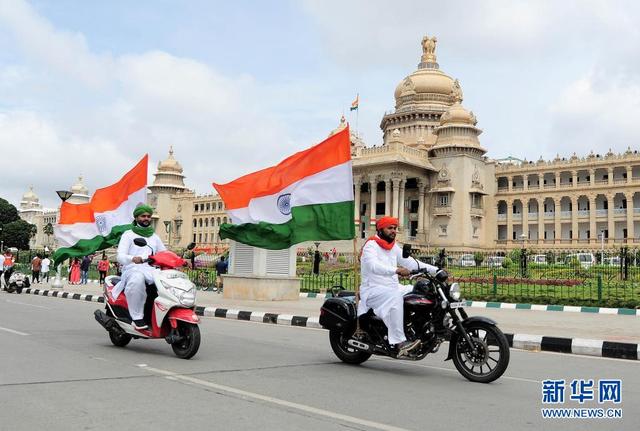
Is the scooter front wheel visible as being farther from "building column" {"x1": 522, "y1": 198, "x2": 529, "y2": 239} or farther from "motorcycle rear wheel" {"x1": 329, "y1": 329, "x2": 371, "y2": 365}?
"building column" {"x1": 522, "y1": 198, "x2": 529, "y2": 239}

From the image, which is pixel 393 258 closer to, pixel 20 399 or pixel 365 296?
pixel 365 296

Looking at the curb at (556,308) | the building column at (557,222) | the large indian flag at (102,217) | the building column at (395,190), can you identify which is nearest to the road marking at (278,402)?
the large indian flag at (102,217)

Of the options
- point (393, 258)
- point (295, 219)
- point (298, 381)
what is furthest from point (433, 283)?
point (295, 219)

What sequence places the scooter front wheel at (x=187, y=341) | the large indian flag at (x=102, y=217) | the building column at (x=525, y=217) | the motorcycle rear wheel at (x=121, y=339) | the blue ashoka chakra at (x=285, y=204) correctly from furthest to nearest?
the building column at (x=525, y=217)
the large indian flag at (x=102, y=217)
the blue ashoka chakra at (x=285, y=204)
the motorcycle rear wheel at (x=121, y=339)
the scooter front wheel at (x=187, y=341)

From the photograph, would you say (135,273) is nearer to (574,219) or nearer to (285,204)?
(285,204)

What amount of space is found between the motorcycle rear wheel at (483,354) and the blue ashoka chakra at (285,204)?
430 cm

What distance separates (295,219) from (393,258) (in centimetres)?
280

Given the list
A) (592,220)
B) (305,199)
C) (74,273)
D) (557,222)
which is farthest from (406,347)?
(557,222)

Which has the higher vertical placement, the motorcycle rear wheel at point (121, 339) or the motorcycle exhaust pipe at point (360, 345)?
the motorcycle exhaust pipe at point (360, 345)

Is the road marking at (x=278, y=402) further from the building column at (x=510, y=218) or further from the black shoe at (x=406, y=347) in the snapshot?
the building column at (x=510, y=218)

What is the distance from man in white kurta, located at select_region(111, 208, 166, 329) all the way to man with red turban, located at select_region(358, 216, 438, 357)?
97.9 inches

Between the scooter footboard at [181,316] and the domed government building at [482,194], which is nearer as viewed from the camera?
the scooter footboard at [181,316]

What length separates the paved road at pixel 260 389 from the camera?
4129mm

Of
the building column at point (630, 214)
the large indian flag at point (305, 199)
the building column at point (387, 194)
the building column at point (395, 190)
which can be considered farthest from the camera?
the building column at point (387, 194)
